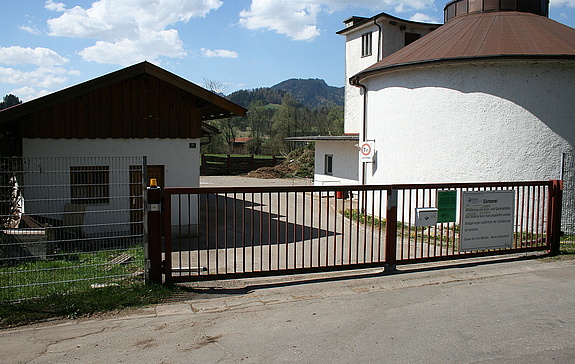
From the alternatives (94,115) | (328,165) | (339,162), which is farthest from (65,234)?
(328,165)

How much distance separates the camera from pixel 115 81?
12.1m

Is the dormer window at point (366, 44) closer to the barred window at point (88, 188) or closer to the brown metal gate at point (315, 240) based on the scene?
the brown metal gate at point (315, 240)

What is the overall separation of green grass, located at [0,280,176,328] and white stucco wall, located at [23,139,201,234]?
4320 mm

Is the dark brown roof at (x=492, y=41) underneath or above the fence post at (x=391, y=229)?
above

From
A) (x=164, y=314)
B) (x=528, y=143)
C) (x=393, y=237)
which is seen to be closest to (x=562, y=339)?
(x=393, y=237)

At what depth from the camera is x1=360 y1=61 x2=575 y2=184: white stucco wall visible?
13234mm

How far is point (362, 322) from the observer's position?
568 centimetres

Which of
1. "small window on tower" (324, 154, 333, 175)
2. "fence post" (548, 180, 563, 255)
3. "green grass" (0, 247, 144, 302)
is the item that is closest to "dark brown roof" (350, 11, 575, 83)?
"fence post" (548, 180, 563, 255)

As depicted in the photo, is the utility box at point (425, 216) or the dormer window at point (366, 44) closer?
the utility box at point (425, 216)

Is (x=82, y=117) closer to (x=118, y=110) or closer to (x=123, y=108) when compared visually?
(x=118, y=110)

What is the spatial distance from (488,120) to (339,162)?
10553 mm

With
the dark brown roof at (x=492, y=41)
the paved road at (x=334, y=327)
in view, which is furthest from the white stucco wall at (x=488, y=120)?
the paved road at (x=334, y=327)

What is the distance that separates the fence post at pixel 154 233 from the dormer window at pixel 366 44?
2314 cm

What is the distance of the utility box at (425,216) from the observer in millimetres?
8008
